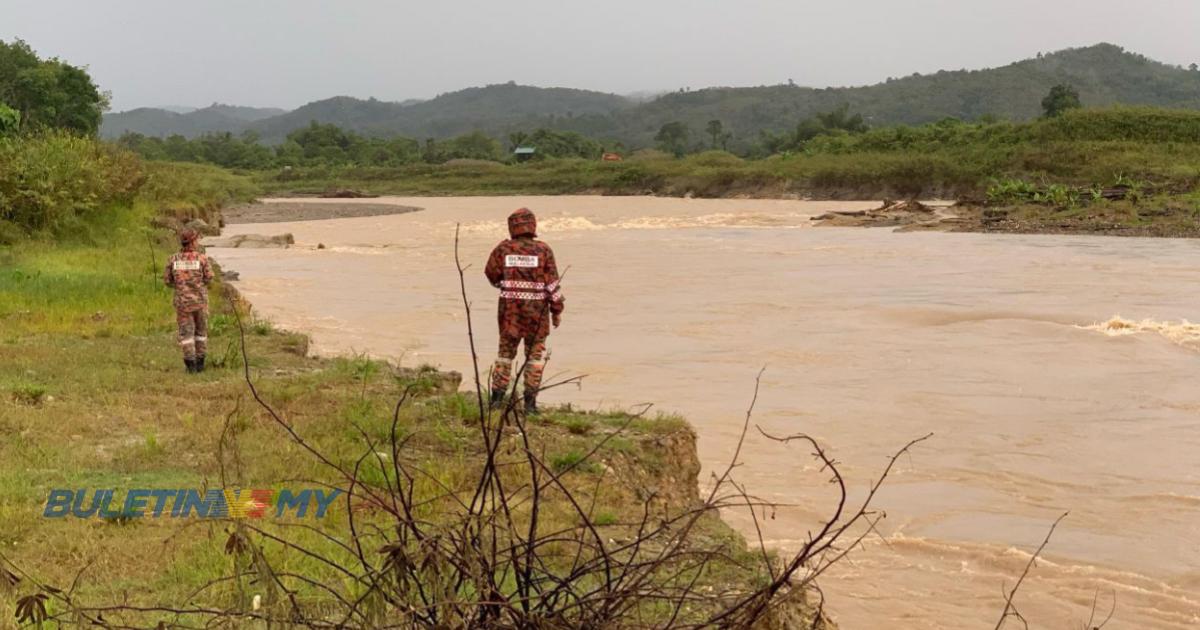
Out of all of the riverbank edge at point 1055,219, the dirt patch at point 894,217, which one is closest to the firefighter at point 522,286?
the riverbank edge at point 1055,219

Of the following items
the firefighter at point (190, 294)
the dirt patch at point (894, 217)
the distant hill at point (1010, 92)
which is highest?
the distant hill at point (1010, 92)

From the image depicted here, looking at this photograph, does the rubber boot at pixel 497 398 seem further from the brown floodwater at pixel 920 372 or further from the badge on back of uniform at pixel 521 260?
the brown floodwater at pixel 920 372

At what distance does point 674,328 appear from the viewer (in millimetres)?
16812

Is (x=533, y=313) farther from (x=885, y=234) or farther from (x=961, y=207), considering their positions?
(x=961, y=207)

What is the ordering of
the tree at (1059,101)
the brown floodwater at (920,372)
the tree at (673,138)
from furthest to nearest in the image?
the tree at (673,138) < the tree at (1059,101) < the brown floodwater at (920,372)

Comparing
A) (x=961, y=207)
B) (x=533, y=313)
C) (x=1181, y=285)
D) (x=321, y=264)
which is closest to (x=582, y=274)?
(x=321, y=264)

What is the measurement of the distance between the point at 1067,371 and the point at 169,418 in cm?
1084

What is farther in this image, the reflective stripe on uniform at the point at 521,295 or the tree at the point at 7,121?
the tree at the point at 7,121

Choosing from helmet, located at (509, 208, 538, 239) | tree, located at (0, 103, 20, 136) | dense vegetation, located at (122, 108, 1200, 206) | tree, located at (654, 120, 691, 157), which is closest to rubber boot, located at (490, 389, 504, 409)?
helmet, located at (509, 208, 538, 239)

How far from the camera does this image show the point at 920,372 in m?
13.3

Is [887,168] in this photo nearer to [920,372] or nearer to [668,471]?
[920,372]
